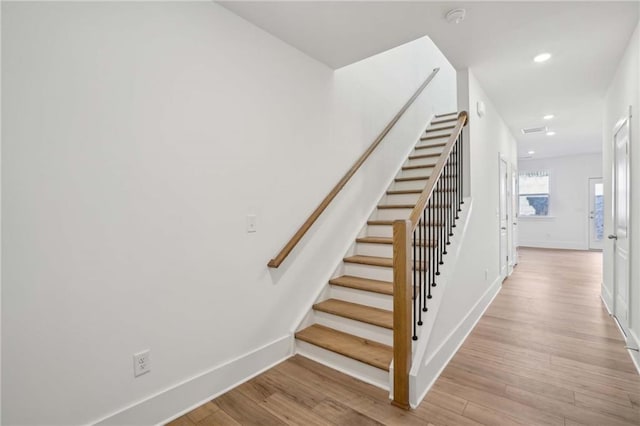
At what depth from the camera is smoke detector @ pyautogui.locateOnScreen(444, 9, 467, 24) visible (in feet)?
6.84

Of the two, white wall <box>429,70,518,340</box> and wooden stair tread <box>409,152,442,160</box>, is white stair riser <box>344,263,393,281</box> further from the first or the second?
wooden stair tread <box>409,152,442,160</box>

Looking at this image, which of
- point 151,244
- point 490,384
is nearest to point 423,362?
point 490,384

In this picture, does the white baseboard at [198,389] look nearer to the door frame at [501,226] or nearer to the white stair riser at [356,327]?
the white stair riser at [356,327]

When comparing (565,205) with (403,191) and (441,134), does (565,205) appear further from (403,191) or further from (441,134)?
(403,191)

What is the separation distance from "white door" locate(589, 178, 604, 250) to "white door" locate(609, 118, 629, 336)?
21.5 ft

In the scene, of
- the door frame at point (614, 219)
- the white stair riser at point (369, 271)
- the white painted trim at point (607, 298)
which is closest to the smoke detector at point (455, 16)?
the door frame at point (614, 219)

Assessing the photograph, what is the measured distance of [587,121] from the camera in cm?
512

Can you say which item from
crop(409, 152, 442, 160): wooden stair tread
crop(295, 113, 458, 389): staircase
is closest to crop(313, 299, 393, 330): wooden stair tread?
crop(295, 113, 458, 389): staircase

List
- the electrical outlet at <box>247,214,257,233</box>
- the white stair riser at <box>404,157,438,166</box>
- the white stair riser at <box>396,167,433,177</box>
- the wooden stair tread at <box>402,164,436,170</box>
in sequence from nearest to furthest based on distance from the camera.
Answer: the electrical outlet at <box>247,214,257,233</box> → the wooden stair tread at <box>402,164,436,170</box> → the white stair riser at <box>396,167,433,177</box> → the white stair riser at <box>404,157,438,166</box>

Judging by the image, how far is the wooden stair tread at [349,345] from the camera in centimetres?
214

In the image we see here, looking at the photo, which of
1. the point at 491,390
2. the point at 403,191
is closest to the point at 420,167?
the point at 403,191

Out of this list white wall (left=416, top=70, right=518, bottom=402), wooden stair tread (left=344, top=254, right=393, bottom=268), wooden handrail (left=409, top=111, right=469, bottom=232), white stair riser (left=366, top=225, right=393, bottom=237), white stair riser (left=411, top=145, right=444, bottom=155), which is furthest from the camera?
white stair riser (left=411, top=145, right=444, bottom=155)

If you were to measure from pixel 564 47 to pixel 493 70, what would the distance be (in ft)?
1.93

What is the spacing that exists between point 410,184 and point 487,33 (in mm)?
1793
